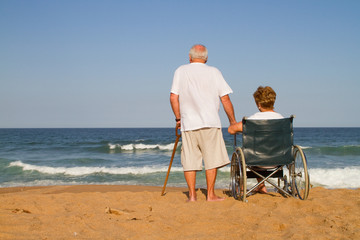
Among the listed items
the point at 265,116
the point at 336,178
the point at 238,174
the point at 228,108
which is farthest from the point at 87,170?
the point at 265,116

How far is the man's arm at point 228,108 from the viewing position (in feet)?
12.3

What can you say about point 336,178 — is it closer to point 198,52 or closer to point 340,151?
point 198,52

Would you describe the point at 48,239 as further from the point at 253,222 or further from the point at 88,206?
the point at 253,222

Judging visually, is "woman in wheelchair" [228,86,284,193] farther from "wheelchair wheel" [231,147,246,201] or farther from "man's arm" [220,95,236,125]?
"wheelchair wheel" [231,147,246,201]

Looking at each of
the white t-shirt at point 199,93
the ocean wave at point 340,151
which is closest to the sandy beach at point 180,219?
the white t-shirt at point 199,93

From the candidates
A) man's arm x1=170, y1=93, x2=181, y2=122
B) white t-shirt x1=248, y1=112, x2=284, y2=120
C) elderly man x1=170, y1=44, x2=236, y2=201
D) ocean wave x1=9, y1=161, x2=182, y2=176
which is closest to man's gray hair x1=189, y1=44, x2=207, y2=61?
elderly man x1=170, y1=44, x2=236, y2=201

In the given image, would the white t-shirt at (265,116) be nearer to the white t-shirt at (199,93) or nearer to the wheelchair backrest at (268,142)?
the wheelchair backrest at (268,142)

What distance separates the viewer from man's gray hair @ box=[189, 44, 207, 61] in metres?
3.75

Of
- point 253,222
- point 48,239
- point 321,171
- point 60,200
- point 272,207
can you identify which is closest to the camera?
point 48,239

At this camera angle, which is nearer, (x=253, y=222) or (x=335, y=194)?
(x=253, y=222)

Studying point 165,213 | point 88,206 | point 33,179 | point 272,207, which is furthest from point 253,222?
point 33,179

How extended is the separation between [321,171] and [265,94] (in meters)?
6.42

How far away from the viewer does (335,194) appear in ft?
13.8

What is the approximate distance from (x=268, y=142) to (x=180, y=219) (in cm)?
142
